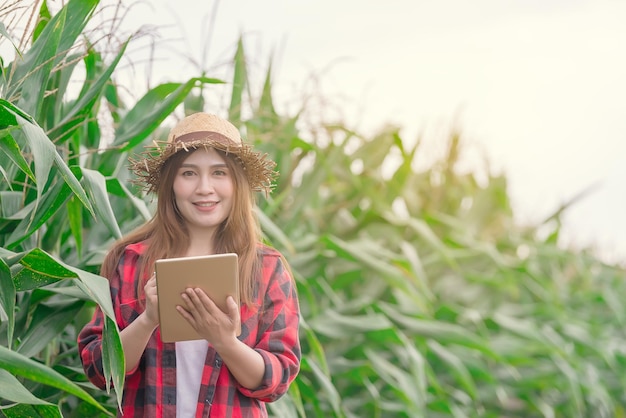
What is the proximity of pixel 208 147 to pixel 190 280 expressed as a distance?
0.24 m

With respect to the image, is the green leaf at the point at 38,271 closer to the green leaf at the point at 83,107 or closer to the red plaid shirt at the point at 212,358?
the red plaid shirt at the point at 212,358

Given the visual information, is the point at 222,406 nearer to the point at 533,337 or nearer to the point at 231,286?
the point at 231,286

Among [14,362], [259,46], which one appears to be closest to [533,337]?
[259,46]

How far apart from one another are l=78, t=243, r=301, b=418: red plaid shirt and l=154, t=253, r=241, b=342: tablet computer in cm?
12

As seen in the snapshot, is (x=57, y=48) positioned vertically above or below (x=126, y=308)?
above

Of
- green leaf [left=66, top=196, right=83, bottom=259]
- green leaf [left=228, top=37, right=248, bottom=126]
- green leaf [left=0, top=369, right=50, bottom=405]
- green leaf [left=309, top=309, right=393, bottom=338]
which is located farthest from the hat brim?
green leaf [left=309, top=309, right=393, bottom=338]

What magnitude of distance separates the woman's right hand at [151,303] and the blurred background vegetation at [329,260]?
0.17ft

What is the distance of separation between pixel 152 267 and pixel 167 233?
0.06 metres

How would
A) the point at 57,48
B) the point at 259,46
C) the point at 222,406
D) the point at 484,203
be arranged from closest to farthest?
1. the point at 222,406
2. the point at 57,48
3. the point at 259,46
4. the point at 484,203

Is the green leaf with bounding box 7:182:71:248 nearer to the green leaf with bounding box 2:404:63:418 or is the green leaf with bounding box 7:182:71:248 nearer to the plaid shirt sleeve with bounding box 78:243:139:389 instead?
the plaid shirt sleeve with bounding box 78:243:139:389

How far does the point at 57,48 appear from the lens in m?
1.58

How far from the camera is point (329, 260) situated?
2.79 m

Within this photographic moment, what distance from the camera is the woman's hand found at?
1.24 meters

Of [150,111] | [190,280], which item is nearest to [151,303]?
[190,280]
